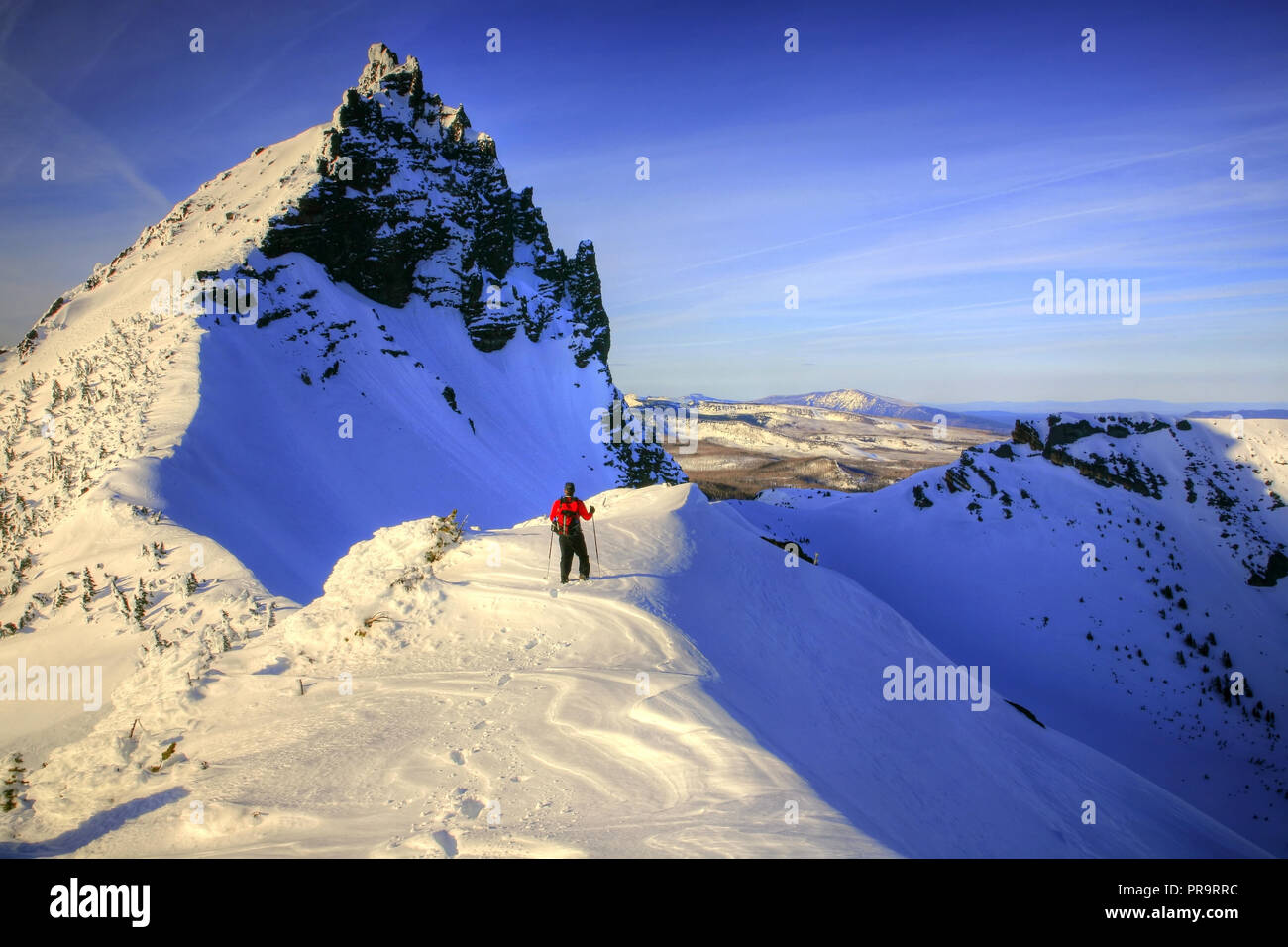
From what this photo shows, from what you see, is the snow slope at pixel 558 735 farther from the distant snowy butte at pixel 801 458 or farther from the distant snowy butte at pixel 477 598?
the distant snowy butte at pixel 801 458

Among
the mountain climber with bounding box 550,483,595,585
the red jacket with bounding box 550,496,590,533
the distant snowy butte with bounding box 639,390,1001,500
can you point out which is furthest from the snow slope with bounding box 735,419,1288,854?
the distant snowy butte with bounding box 639,390,1001,500

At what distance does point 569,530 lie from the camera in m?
8.75

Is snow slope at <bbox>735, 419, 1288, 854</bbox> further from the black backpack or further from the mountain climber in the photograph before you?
the black backpack

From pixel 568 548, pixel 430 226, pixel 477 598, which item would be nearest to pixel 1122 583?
pixel 568 548

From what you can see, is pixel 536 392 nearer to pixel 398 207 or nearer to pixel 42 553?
pixel 398 207

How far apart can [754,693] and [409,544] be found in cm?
590

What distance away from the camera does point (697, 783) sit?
5059 millimetres

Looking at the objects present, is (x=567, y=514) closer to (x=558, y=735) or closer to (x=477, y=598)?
(x=477, y=598)

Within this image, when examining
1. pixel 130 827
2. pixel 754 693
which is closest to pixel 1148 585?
pixel 754 693

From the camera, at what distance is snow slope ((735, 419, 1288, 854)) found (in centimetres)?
2025

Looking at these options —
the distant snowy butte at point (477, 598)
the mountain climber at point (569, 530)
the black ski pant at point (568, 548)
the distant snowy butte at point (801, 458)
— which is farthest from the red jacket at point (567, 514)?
the distant snowy butte at point (801, 458)

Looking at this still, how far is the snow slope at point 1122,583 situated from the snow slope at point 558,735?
9.83 meters

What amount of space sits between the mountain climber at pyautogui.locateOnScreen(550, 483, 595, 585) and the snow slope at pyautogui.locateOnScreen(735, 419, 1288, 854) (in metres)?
20.7
